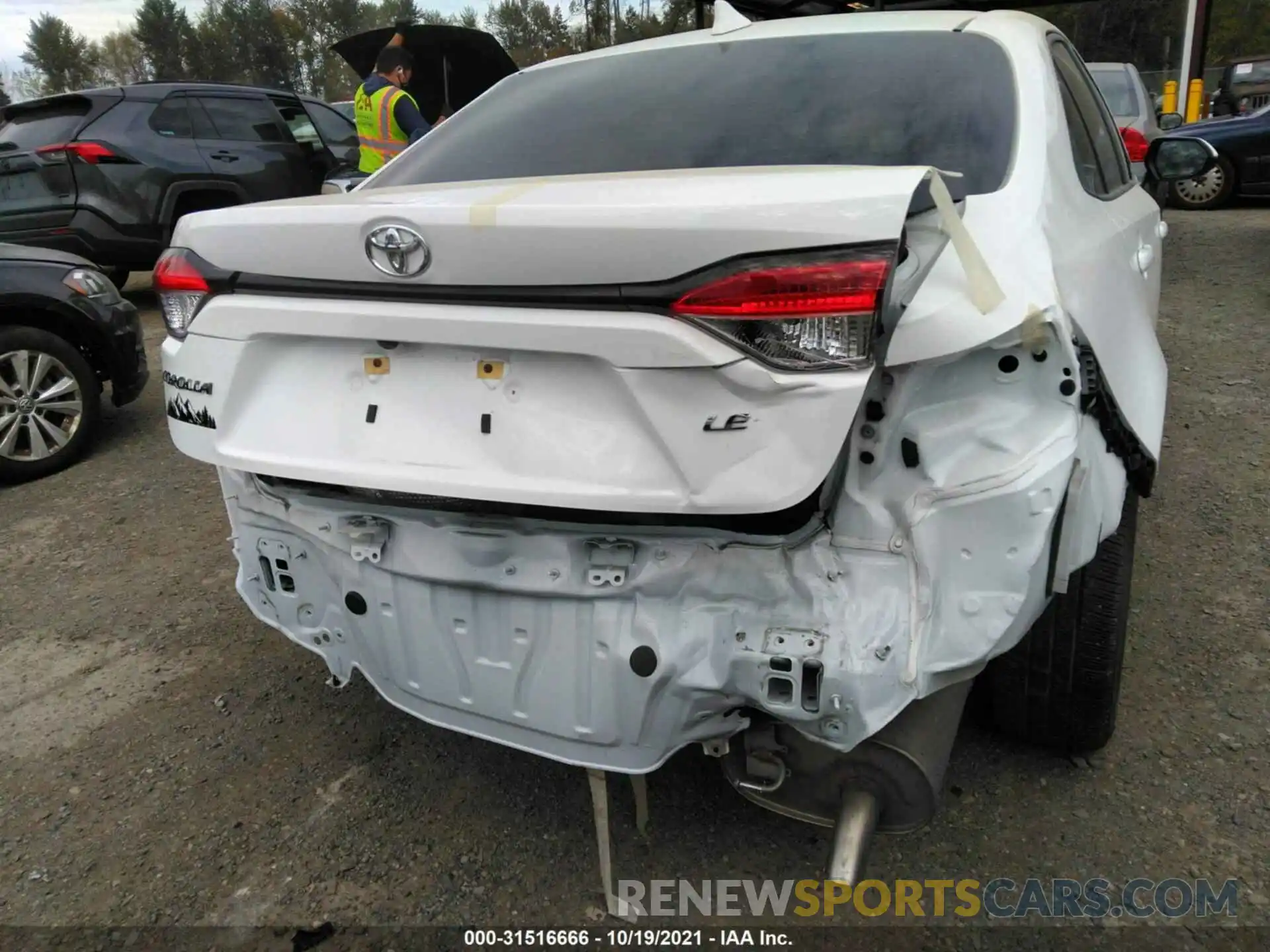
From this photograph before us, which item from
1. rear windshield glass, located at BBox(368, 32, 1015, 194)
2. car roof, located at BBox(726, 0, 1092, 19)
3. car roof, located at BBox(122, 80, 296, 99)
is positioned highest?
car roof, located at BBox(726, 0, 1092, 19)

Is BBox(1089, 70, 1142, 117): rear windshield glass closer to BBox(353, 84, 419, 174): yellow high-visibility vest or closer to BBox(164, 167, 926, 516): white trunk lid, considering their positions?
BBox(353, 84, 419, 174): yellow high-visibility vest

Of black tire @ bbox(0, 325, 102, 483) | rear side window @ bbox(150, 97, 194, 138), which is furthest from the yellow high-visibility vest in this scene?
black tire @ bbox(0, 325, 102, 483)

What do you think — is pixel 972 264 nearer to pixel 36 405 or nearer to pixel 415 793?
pixel 415 793

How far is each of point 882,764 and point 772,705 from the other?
0.25m

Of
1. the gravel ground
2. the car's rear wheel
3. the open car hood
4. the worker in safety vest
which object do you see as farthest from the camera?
the car's rear wheel

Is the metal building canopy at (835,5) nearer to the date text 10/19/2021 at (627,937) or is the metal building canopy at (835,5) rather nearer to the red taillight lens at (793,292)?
the red taillight lens at (793,292)

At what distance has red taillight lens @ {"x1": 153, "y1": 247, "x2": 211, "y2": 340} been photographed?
1.89 metres

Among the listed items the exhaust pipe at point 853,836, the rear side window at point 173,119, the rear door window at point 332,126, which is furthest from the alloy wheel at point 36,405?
the rear door window at point 332,126

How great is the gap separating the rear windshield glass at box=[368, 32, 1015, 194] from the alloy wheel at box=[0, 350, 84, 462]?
9.46 ft

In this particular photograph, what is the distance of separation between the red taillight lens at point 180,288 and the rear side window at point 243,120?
7.09 m

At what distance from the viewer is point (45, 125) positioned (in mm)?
7395

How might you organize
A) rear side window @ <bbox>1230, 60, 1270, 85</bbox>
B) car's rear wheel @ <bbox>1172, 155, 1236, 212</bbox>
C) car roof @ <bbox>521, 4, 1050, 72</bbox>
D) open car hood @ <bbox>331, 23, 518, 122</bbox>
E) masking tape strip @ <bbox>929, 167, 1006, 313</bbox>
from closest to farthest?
masking tape strip @ <bbox>929, 167, 1006, 313</bbox>, car roof @ <bbox>521, 4, 1050, 72</bbox>, open car hood @ <bbox>331, 23, 518, 122</bbox>, car's rear wheel @ <bbox>1172, 155, 1236, 212</bbox>, rear side window @ <bbox>1230, 60, 1270, 85</bbox>

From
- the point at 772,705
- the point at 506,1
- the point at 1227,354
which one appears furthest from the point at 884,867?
the point at 506,1

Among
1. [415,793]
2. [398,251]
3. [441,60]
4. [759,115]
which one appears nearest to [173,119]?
[441,60]
